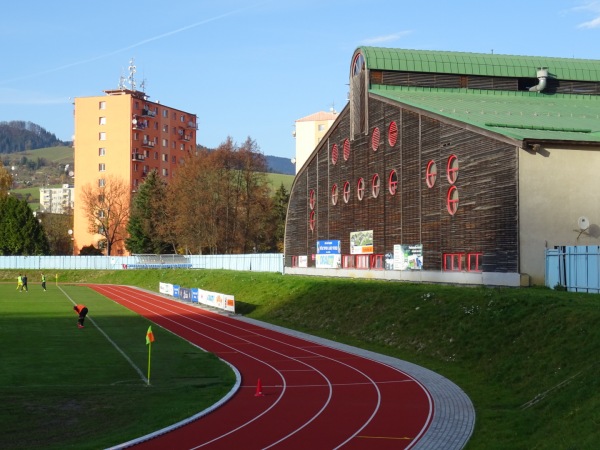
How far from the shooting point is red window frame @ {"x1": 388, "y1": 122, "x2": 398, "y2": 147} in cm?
5109

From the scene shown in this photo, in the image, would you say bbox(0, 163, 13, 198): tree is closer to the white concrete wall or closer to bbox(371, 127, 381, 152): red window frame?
bbox(371, 127, 381, 152): red window frame

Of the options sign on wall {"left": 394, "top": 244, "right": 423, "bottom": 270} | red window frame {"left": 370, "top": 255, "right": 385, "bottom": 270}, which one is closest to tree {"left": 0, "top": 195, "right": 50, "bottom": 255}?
red window frame {"left": 370, "top": 255, "right": 385, "bottom": 270}

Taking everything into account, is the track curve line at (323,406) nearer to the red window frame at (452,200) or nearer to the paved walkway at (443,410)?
the paved walkway at (443,410)

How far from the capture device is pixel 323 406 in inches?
899

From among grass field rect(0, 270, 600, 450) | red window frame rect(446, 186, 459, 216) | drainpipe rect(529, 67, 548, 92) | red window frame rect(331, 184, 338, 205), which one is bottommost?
grass field rect(0, 270, 600, 450)

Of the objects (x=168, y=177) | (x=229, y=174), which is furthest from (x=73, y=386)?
(x=168, y=177)

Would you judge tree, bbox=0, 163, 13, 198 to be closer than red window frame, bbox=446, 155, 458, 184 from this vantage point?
No

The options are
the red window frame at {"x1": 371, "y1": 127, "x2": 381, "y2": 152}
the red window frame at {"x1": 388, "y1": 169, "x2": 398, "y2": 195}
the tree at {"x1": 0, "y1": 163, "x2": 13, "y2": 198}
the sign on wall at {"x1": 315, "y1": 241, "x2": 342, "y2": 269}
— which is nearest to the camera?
the red window frame at {"x1": 388, "y1": 169, "x2": 398, "y2": 195}

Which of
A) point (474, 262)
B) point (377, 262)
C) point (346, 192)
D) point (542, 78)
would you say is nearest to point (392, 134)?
point (346, 192)

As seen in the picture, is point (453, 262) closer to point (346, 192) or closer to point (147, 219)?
point (346, 192)

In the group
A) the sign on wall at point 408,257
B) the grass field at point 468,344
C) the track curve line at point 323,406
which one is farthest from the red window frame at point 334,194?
the track curve line at point 323,406

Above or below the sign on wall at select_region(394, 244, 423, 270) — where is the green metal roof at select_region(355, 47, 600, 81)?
above

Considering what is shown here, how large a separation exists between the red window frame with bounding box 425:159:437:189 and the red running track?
43.2 ft

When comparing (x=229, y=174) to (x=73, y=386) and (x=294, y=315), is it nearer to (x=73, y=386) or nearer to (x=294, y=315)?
(x=294, y=315)
